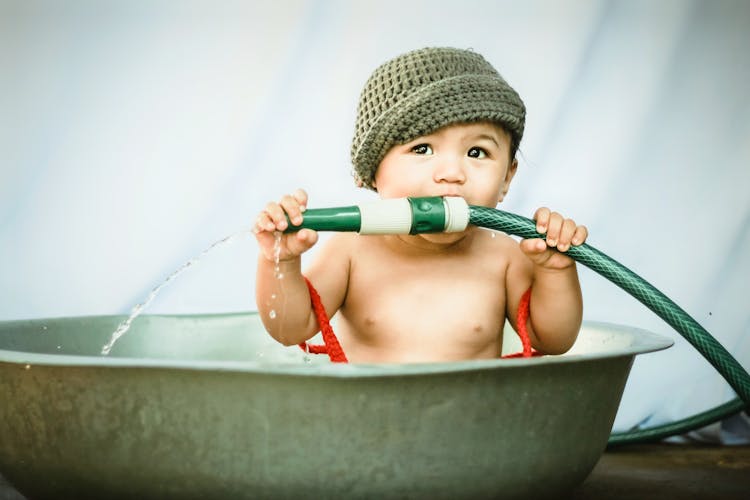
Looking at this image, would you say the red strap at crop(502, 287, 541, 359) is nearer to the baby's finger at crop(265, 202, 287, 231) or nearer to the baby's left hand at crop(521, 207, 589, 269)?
the baby's left hand at crop(521, 207, 589, 269)

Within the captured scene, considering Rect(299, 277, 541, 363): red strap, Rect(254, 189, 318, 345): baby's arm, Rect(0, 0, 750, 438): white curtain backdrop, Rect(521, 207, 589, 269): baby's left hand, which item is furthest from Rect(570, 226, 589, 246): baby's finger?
Rect(0, 0, 750, 438): white curtain backdrop

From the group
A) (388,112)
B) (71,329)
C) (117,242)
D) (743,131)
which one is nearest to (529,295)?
(388,112)

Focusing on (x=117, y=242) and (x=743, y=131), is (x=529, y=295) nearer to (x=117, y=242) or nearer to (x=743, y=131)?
(x=743, y=131)

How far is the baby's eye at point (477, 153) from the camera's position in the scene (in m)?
1.06

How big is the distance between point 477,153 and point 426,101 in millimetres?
90

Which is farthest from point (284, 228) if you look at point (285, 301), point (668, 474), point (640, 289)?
point (668, 474)

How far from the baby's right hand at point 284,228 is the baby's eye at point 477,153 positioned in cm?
23

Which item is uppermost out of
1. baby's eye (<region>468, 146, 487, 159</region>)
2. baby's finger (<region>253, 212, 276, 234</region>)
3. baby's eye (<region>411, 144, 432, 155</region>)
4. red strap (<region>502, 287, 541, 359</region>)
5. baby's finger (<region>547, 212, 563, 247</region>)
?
baby's eye (<region>468, 146, 487, 159</region>)

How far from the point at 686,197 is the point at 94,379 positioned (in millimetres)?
1117

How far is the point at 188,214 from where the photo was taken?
160 cm

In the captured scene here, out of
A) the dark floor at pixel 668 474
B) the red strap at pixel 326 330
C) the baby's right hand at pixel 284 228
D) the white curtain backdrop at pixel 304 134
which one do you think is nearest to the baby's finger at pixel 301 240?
the baby's right hand at pixel 284 228

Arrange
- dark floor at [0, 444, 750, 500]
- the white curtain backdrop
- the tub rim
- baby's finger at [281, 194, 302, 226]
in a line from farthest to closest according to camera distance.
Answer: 1. the white curtain backdrop
2. dark floor at [0, 444, 750, 500]
3. baby's finger at [281, 194, 302, 226]
4. the tub rim

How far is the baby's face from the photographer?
1.02 metres

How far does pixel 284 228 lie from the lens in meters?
0.89
